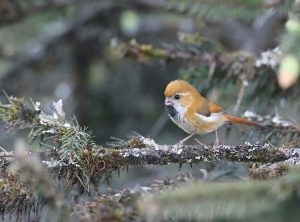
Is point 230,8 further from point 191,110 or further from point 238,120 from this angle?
point 191,110

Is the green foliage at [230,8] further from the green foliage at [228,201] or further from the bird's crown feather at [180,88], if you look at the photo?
the green foliage at [228,201]

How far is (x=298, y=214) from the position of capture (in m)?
1.30

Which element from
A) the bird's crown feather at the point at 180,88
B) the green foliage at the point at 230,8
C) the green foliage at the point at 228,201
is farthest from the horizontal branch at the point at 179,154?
the bird's crown feather at the point at 180,88

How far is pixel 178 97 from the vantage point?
3.42 meters

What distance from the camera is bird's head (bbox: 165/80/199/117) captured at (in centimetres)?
334

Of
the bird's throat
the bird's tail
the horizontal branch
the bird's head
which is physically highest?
the bird's head

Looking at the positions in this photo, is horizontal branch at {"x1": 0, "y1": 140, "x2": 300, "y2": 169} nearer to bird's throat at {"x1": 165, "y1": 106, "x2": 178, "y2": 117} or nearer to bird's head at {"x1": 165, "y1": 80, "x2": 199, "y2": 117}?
bird's head at {"x1": 165, "y1": 80, "x2": 199, "y2": 117}

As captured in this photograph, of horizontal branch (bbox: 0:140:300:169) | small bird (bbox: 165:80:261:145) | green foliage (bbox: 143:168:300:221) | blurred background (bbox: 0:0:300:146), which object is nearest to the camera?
green foliage (bbox: 143:168:300:221)

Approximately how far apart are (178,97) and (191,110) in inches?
6.1

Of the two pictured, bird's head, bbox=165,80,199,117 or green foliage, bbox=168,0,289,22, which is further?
bird's head, bbox=165,80,199,117

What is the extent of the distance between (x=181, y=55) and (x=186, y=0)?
0.30 metres

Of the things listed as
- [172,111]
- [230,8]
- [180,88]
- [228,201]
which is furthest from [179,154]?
[172,111]

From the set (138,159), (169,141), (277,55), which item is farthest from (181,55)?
(169,141)

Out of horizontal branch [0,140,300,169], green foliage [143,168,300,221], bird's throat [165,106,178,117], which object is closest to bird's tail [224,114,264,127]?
bird's throat [165,106,178,117]
